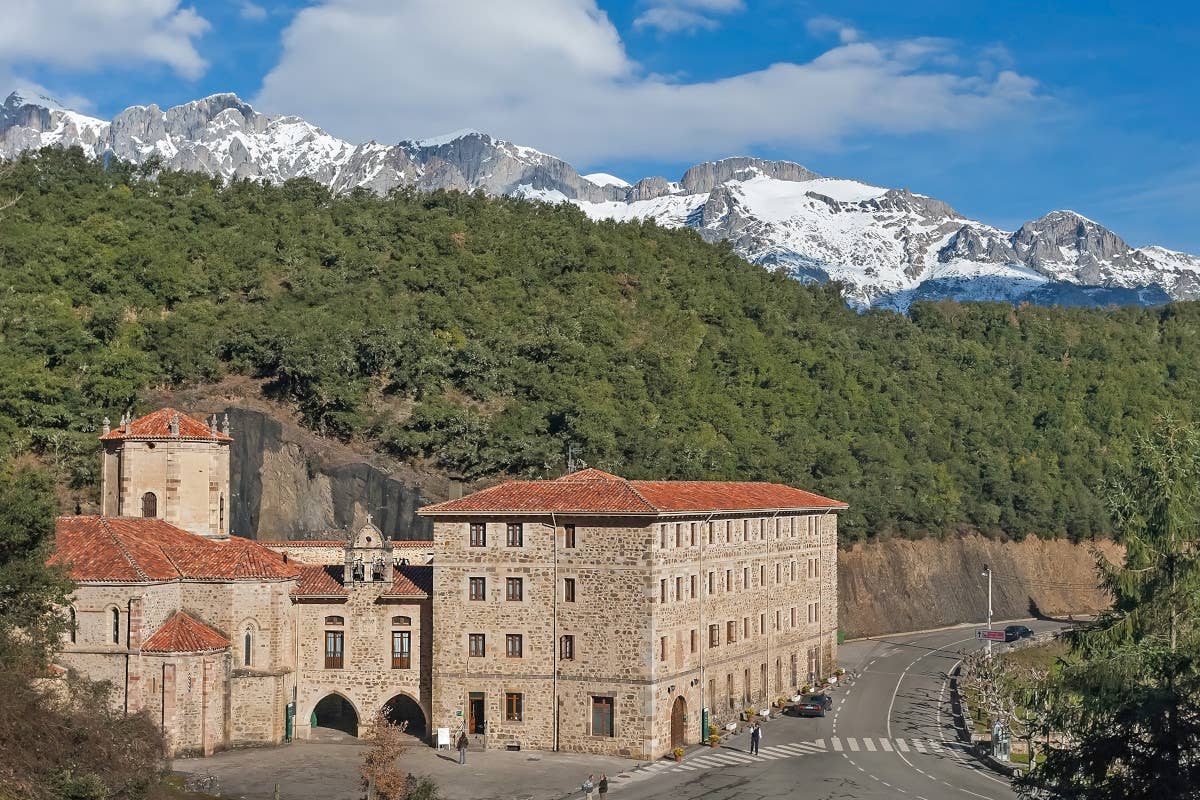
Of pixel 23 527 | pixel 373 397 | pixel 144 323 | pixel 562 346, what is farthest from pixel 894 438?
pixel 23 527

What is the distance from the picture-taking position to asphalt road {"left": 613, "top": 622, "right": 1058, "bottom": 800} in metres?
53.6

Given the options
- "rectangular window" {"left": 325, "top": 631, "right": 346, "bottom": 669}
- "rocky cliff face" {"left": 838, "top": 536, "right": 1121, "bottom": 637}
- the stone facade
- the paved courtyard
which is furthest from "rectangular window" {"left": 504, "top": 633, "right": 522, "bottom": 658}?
"rocky cliff face" {"left": 838, "top": 536, "right": 1121, "bottom": 637}

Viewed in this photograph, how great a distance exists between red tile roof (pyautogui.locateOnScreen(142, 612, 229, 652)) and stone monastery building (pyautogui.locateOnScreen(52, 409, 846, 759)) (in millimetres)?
78

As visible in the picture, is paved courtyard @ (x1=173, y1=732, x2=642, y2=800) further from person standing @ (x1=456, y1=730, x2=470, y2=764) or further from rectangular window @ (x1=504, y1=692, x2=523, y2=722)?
rectangular window @ (x1=504, y1=692, x2=523, y2=722)

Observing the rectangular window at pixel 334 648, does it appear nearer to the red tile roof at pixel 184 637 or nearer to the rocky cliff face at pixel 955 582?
the red tile roof at pixel 184 637

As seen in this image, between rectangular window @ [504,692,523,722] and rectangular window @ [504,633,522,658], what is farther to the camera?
rectangular window @ [504,633,522,658]

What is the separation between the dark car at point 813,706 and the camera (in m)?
70.9

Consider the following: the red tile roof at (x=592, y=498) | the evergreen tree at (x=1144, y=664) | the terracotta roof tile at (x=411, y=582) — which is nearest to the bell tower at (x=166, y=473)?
the terracotta roof tile at (x=411, y=582)

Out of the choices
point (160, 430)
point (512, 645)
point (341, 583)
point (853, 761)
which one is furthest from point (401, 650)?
point (853, 761)

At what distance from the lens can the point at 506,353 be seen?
11056 centimetres

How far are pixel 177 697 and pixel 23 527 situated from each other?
41.1 feet

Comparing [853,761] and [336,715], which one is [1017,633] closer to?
[853,761]

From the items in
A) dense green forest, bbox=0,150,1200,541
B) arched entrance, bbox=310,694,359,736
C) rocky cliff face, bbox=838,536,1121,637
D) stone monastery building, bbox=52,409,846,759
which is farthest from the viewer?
rocky cliff face, bbox=838,536,1121,637

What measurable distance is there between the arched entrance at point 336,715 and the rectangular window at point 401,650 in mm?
2900
